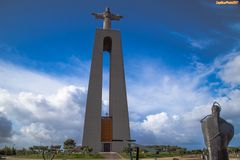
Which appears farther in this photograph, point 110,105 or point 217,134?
point 110,105

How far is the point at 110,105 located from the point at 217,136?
40.9 meters

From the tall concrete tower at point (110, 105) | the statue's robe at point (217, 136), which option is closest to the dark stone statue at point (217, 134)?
the statue's robe at point (217, 136)

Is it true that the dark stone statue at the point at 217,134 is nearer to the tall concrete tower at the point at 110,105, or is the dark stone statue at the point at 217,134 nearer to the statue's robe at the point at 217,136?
the statue's robe at the point at 217,136

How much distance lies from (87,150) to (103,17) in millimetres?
25726

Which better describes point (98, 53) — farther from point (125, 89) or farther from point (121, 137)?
point (121, 137)

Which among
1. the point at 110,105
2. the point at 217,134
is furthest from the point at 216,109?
the point at 110,105

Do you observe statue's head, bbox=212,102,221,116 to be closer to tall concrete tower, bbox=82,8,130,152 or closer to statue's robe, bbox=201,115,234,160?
statue's robe, bbox=201,115,234,160

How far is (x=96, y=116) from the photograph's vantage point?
1770 inches

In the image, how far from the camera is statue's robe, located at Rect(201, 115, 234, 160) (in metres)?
8.02

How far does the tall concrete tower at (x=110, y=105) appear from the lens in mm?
43906

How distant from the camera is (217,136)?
805 centimetres

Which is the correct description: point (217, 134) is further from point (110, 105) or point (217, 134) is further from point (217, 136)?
point (110, 105)

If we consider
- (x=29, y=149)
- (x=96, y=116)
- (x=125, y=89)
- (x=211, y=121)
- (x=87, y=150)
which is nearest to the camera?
(x=211, y=121)

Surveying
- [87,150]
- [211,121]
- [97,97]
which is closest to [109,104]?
[97,97]
